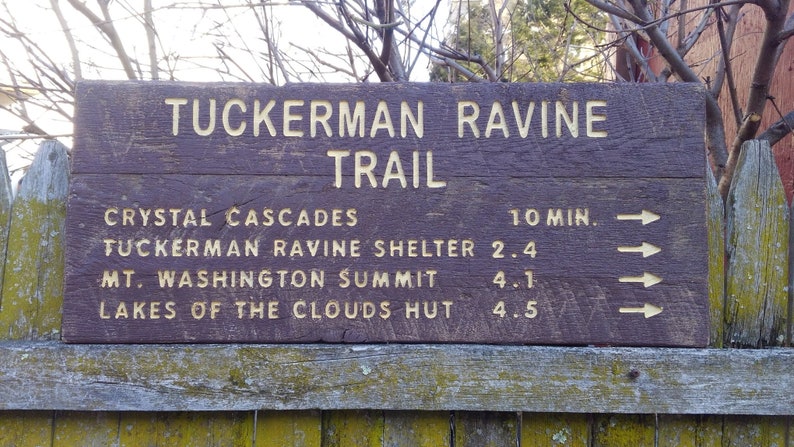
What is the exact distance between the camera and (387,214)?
1.85 meters

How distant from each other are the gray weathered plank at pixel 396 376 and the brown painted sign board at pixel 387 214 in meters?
0.05

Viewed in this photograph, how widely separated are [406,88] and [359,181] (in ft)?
1.10

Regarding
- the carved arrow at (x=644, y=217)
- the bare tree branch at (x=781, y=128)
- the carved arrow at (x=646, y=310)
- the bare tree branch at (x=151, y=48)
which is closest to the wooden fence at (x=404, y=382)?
the carved arrow at (x=646, y=310)

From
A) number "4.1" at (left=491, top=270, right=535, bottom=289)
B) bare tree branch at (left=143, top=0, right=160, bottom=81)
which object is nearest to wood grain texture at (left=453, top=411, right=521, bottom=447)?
number "4.1" at (left=491, top=270, right=535, bottom=289)

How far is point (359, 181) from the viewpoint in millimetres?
1864

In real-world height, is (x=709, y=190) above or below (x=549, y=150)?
below

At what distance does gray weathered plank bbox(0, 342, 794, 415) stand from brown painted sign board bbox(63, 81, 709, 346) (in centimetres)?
5

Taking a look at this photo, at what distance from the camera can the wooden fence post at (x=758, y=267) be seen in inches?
75.1

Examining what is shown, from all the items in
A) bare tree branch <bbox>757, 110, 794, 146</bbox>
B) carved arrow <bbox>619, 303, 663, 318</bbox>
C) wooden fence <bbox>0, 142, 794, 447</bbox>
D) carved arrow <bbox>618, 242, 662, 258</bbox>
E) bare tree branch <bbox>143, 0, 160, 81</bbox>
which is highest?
bare tree branch <bbox>143, 0, 160, 81</bbox>

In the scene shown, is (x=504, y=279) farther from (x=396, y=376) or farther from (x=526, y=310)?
(x=396, y=376)

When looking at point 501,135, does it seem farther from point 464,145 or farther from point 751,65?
point 751,65

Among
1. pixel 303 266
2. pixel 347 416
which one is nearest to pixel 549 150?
pixel 303 266

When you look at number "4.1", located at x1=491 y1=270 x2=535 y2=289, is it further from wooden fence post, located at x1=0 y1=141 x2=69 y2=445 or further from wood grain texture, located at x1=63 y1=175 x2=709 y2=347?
wooden fence post, located at x1=0 y1=141 x2=69 y2=445

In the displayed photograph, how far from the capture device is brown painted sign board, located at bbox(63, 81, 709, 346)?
71.8 inches
